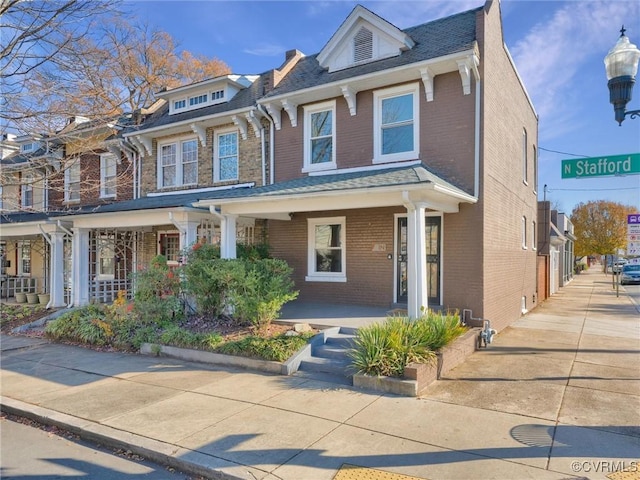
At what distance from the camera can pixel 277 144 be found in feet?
40.3

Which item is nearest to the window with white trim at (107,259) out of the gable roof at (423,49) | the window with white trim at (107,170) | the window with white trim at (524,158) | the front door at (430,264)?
the window with white trim at (107,170)

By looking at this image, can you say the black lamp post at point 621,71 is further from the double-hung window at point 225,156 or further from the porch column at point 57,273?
the porch column at point 57,273

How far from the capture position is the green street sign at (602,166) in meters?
5.30

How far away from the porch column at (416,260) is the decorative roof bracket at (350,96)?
159 inches

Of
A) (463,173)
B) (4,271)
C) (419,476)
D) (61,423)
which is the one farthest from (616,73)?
(4,271)

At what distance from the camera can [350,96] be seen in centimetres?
1063

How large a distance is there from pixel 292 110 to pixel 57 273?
9.43 m

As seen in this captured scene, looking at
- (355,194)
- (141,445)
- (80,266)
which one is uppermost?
(355,194)

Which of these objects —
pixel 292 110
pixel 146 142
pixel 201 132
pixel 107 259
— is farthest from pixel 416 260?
pixel 107 259

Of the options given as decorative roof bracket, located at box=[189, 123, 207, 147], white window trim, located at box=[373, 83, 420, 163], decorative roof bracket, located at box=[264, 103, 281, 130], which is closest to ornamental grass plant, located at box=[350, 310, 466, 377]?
white window trim, located at box=[373, 83, 420, 163]

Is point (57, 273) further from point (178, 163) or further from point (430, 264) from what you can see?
point (430, 264)

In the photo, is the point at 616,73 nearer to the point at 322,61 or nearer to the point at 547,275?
the point at 322,61

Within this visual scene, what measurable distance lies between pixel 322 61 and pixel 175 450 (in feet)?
33.9

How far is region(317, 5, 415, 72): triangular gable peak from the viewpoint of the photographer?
411 inches
